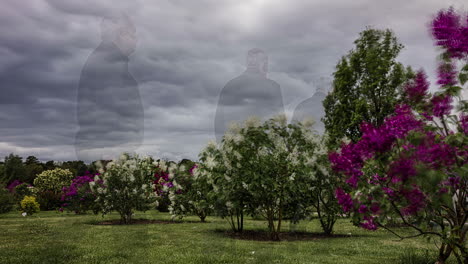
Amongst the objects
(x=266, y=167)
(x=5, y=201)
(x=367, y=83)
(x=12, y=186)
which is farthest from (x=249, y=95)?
(x=12, y=186)

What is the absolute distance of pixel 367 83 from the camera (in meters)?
19.7

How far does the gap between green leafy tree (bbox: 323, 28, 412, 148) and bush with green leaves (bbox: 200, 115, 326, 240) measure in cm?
938

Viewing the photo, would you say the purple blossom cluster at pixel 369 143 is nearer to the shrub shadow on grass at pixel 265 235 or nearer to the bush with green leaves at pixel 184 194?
the shrub shadow on grass at pixel 265 235

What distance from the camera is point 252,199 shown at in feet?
31.5

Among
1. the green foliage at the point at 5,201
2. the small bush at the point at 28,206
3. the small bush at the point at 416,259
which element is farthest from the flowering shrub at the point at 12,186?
the small bush at the point at 416,259

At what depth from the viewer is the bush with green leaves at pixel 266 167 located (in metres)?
9.10

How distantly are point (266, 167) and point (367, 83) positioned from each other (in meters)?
13.3

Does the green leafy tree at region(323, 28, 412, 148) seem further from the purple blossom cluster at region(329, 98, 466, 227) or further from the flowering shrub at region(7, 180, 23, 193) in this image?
the flowering shrub at region(7, 180, 23, 193)

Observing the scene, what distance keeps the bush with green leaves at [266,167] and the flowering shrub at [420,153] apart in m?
4.23

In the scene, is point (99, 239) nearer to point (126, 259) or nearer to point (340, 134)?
point (126, 259)

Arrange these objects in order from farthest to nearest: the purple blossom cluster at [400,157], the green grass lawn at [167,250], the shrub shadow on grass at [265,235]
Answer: the shrub shadow on grass at [265,235], the green grass lawn at [167,250], the purple blossom cluster at [400,157]

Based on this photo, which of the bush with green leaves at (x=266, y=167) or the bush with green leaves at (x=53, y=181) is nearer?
the bush with green leaves at (x=266, y=167)

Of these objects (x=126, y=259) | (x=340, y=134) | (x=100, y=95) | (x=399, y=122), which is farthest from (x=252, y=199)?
(x=340, y=134)

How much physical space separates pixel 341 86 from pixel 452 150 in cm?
1720
